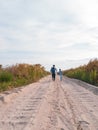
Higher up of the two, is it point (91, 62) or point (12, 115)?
point (91, 62)

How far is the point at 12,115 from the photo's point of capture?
10.8 metres

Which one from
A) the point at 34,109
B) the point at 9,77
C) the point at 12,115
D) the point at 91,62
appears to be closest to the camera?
the point at 12,115

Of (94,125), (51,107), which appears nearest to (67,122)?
(94,125)

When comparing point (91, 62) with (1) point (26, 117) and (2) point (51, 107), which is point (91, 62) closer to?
(2) point (51, 107)

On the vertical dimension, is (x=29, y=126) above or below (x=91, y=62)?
below

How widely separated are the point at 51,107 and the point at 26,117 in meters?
2.48

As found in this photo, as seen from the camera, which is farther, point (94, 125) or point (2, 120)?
point (2, 120)

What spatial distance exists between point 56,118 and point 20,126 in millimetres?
1493

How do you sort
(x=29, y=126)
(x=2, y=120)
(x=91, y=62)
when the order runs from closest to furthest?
(x=29, y=126), (x=2, y=120), (x=91, y=62)

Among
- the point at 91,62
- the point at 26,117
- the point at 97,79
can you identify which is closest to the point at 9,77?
the point at 97,79

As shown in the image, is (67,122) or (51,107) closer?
(67,122)

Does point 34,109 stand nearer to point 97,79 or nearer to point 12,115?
point 12,115

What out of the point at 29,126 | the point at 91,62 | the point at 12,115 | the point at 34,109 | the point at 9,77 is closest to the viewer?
the point at 29,126

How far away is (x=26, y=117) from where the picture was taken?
1023cm
